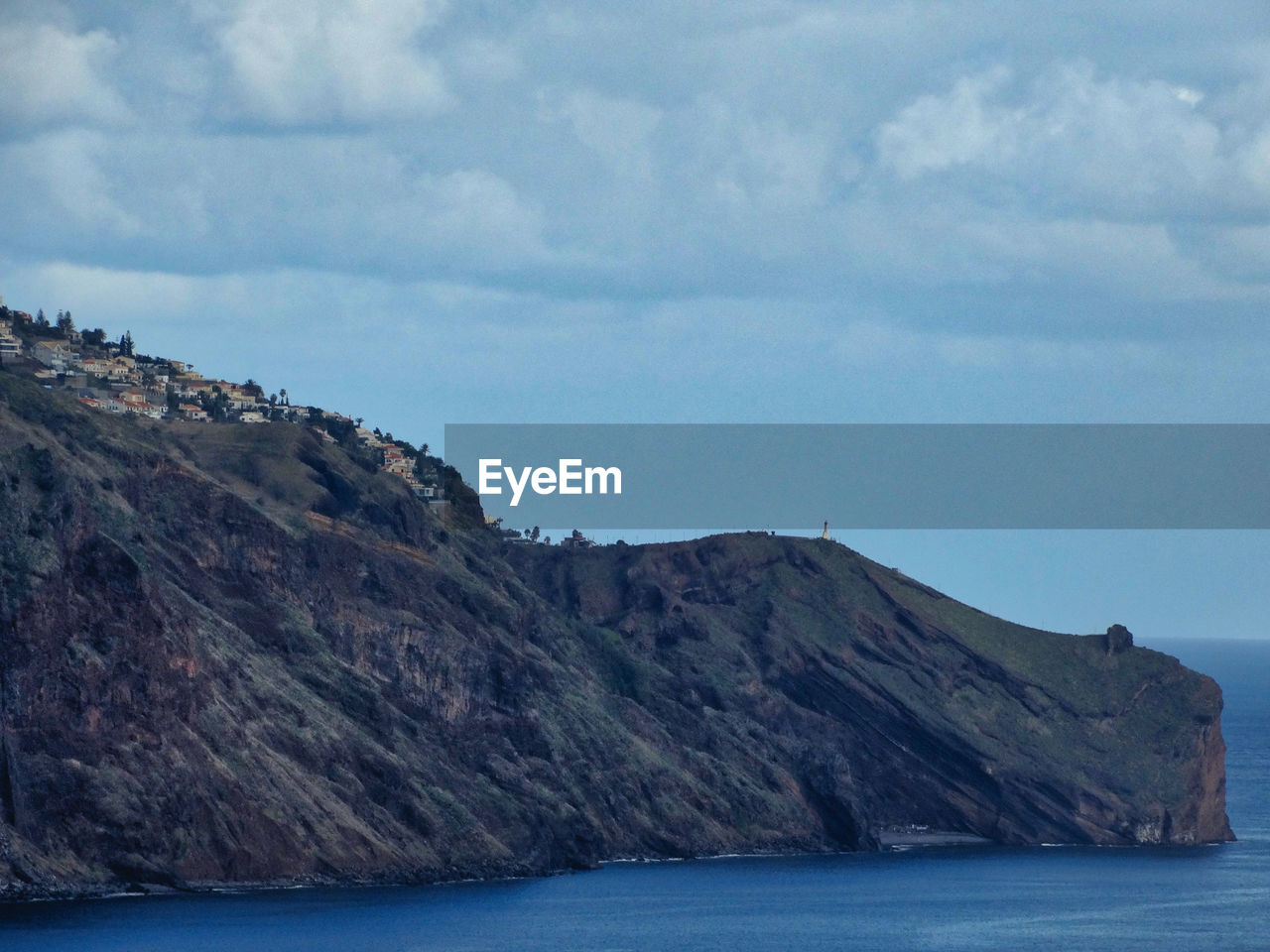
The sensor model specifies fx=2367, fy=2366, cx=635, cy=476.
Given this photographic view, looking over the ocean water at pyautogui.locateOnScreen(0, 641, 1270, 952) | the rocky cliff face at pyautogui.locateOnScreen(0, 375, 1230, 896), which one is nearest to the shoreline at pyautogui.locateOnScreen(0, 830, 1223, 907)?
the rocky cliff face at pyautogui.locateOnScreen(0, 375, 1230, 896)

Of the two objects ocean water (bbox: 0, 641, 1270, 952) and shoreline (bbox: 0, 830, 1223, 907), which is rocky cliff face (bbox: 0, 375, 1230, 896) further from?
ocean water (bbox: 0, 641, 1270, 952)

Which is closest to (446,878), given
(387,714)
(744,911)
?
(387,714)

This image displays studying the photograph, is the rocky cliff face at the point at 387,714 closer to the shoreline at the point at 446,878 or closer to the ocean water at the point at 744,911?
the shoreline at the point at 446,878

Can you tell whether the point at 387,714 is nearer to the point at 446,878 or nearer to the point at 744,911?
the point at 446,878

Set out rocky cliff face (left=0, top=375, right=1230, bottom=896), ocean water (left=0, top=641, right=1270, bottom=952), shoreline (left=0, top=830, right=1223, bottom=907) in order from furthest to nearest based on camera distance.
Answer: rocky cliff face (left=0, top=375, right=1230, bottom=896) < shoreline (left=0, top=830, right=1223, bottom=907) < ocean water (left=0, top=641, right=1270, bottom=952)

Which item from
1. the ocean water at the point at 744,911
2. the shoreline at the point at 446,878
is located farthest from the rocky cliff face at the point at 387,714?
the ocean water at the point at 744,911

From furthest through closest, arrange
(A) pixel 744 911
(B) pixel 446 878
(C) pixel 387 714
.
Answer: (C) pixel 387 714 → (A) pixel 744 911 → (B) pixel 446 878
